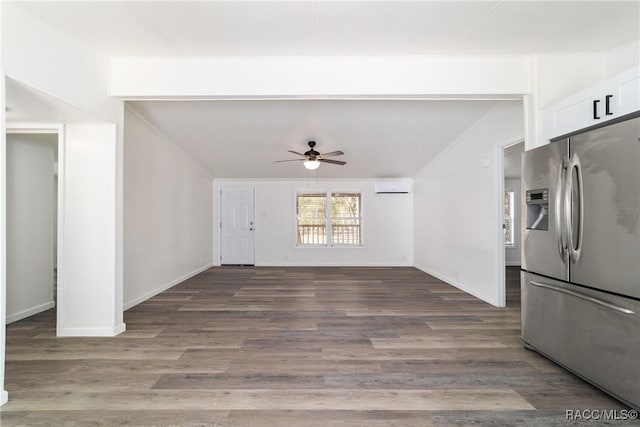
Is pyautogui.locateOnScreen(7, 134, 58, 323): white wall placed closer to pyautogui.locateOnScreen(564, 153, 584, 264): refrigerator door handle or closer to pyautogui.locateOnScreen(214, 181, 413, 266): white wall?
pyautogui.locateOnScreen(214, 181, 413, 266): white wall

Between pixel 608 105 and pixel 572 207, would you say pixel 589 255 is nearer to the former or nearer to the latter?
pixel 572 207

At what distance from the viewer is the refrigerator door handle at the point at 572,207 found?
2.19 meters

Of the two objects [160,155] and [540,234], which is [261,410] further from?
[160,155]

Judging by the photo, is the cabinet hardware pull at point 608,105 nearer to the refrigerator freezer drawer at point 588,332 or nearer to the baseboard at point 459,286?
the refrigerator freezer drawer at point 588,332

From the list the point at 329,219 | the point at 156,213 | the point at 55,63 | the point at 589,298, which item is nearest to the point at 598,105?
the point at 589,298

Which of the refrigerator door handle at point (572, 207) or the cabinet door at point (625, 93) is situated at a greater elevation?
the cabinet door at point (625, 93)

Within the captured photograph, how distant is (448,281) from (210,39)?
5120mm

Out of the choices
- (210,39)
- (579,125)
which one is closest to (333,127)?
(210,39)

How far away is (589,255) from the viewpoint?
2.14m

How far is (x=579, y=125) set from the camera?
8.03 ft

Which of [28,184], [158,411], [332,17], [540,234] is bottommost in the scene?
[158,411]

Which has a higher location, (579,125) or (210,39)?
(210,39)

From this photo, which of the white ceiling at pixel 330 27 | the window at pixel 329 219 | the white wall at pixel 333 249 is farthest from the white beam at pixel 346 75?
the window at pixel 329 219

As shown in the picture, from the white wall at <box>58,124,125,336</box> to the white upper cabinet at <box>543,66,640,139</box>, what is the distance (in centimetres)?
406
